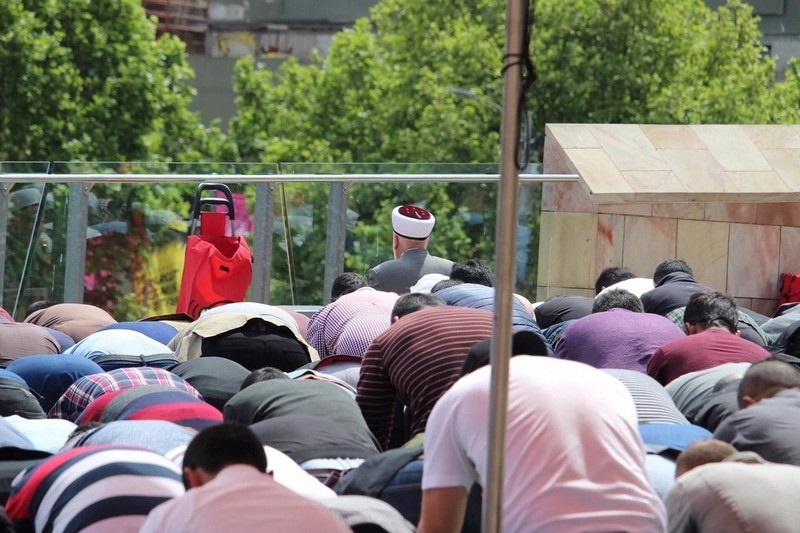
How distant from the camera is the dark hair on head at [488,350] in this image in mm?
4672

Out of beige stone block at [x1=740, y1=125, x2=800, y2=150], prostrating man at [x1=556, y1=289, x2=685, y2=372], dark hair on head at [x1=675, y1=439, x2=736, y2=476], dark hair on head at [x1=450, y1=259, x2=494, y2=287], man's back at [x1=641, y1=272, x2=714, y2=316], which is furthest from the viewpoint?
beige stone block at [x1=740, y1=125, x2=800, y2=150]

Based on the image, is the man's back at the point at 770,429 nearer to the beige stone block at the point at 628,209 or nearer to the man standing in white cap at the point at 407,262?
the man standing in white cap at the point at 407,262

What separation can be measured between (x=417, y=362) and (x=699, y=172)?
7067 mm

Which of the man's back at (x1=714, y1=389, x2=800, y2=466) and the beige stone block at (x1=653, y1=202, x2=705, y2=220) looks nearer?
the man's back at (x1=714, y1=389, x2=800, y2=466)

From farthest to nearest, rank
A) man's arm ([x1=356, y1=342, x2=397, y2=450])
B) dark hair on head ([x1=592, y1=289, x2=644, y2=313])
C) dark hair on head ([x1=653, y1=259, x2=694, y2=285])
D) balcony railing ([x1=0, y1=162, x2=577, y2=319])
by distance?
balcony railing ([x1=0, y1=162, x2=577, y2=319]), dark hair on head ([x1=653, y1=259, x2=694, y2=285]), dark hair on head ([x1=592, y1=289, x2=644, y2=313]), man's arm ([x1=356, y1=342, x2=397, y2=450])

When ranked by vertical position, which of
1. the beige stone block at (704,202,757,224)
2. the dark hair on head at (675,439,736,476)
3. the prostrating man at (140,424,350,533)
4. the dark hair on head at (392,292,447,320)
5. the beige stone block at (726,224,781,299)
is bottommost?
the beige stone block at (726,224,781,299)

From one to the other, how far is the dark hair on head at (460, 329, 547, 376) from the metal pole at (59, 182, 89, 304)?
735cm

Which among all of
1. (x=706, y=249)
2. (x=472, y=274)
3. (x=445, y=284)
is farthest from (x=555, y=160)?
(x=445, y=284)

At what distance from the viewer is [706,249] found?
1228 centimetres

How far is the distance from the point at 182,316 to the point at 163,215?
2.11 metres

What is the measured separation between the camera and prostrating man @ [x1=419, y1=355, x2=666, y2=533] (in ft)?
13.6

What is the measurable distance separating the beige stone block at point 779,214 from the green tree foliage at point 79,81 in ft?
52.1

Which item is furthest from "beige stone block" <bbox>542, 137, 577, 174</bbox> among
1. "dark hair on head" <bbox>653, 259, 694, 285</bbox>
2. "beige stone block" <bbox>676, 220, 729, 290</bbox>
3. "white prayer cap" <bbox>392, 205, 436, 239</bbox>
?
"dark hair on head" <bbox>653, 259, 694, 285</bbox>

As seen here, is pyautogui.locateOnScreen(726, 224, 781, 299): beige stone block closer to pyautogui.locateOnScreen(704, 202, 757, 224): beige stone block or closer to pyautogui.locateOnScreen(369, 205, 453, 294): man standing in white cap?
pyautogui.locateOnScreen(704, 202, 757, 224): beige stone block
